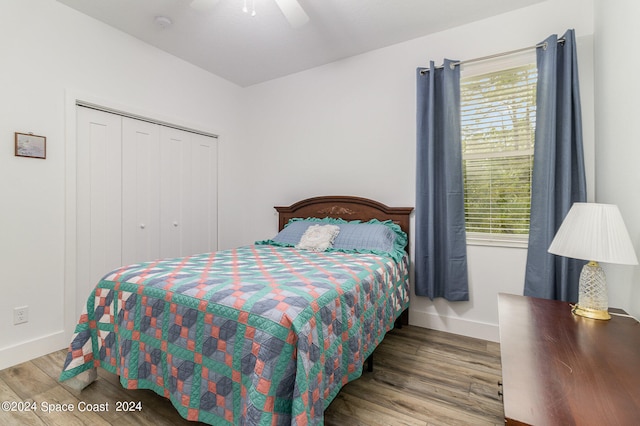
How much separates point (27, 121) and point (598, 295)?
355 centimetres

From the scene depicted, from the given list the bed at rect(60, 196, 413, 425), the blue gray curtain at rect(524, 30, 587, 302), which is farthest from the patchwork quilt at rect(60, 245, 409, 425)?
the blue gray curtain at rect(524, 30, 587, 302)

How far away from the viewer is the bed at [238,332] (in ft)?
3.84

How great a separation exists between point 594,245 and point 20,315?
343 centimetres

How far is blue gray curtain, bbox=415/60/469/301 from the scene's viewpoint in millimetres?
2559

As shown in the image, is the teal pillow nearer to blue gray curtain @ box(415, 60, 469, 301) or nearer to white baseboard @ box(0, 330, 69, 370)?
blue gray curtain @ box(415, 60, 469, 301)

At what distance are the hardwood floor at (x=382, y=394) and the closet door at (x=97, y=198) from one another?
25.8 inches

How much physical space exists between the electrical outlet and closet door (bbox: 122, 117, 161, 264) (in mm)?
736

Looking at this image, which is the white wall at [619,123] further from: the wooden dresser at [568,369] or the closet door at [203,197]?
the closet door at [203,197]

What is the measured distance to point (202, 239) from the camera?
11.6 feet

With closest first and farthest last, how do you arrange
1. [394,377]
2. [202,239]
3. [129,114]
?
1. [394,377]
2. [129,114]
3. [202,239]

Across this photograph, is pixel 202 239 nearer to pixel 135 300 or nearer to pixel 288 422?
pixel 135 300

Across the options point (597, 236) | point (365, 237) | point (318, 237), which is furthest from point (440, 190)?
point (597, 236)

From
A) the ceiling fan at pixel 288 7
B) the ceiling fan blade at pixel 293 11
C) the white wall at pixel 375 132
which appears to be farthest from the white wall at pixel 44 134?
the ceiling fan blade at pixel 293 11

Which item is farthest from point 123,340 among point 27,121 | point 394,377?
point 27,121
